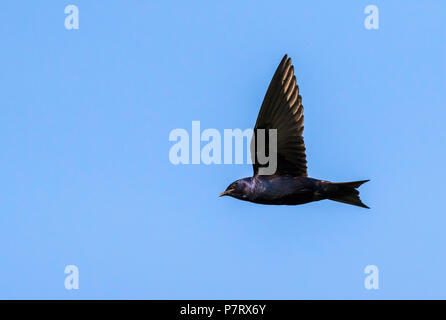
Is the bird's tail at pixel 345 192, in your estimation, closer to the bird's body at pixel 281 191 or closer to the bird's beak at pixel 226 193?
the bird's body at pixel 281 191

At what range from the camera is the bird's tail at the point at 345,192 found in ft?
33.6

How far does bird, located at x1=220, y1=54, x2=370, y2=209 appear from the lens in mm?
10375

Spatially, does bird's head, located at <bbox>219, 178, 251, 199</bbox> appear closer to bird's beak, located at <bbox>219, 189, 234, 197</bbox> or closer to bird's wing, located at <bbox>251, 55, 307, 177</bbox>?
bird's beak, located at <bbox>219, 189, 234, 197</bbox>

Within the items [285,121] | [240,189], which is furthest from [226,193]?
[285,121]

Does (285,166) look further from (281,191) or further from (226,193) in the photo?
(226,193)

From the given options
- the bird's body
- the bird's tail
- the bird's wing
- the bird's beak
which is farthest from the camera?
the bird's wing

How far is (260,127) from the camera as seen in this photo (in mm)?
10656

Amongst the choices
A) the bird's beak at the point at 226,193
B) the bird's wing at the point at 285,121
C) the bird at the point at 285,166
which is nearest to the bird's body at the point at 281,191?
the bird at the point at 285,166

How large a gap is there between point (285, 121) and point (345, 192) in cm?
138

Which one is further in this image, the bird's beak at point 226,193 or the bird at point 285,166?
the bird's beak at point 226,193

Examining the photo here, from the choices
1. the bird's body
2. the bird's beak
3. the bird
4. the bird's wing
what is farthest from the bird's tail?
the bird's beak

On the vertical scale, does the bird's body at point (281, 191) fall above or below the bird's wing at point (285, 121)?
below
